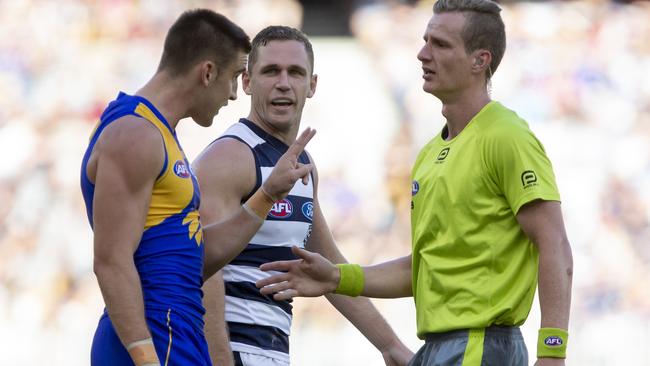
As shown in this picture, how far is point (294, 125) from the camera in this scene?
5105 mm

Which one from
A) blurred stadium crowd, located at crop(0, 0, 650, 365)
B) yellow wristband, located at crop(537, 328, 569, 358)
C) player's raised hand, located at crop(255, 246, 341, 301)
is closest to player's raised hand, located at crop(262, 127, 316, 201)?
player's raised hand, located at crop(255, 246, 341, 301)

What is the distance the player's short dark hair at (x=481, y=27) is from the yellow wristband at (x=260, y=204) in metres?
0.96

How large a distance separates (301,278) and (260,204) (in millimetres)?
436

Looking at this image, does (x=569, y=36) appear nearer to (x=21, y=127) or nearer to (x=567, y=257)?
(x=21, y=127)

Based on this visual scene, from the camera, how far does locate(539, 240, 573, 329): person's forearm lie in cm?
391

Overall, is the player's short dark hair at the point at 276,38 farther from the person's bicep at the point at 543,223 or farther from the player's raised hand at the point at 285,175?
the person's bicep at the point at 543,223

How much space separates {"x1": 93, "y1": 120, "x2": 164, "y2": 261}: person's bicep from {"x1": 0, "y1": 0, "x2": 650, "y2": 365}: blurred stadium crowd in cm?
746

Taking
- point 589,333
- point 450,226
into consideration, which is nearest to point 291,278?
point 450,226

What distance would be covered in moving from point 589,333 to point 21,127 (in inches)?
234

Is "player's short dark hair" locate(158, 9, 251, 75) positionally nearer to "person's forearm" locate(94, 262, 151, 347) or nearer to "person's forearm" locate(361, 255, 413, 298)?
"person's forearm" locate(94, 262, 151, 347)

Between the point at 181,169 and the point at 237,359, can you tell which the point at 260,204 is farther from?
the point at 237,359

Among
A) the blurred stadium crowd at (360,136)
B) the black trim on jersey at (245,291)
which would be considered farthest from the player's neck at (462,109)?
the blurred stadium crowd at (360,136)

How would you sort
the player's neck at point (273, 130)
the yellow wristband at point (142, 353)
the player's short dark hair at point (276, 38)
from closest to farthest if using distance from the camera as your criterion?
the yellow wristband at point (142, 353)
the player's neck at point (273, 130)
the player's short dark hair at point (276, 38)

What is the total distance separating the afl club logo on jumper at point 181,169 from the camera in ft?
12.6
